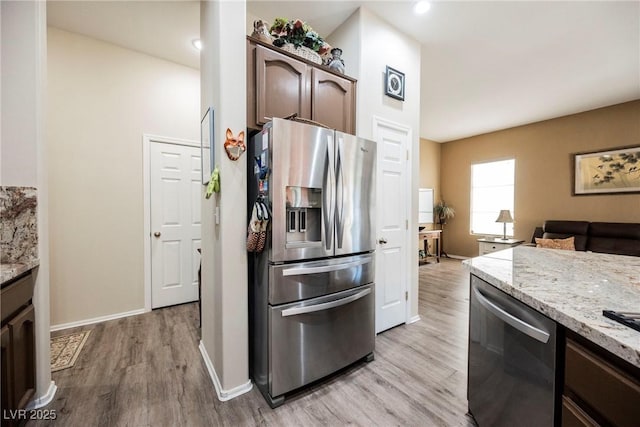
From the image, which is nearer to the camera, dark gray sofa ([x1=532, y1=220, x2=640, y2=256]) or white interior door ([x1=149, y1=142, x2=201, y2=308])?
white interior door ([x1=149, y1=142, x2=201, y2=308])

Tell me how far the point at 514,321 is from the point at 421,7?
2.56 meters

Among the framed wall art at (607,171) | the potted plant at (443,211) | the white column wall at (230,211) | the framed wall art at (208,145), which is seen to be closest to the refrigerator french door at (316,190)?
the white column wall at (230,211)

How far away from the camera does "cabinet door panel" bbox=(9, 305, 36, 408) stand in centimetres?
129

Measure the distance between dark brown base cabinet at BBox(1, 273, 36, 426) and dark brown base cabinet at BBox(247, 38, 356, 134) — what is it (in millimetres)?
1526

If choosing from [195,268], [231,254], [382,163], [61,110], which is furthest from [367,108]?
[61,110]

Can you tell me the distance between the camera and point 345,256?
6.15ft

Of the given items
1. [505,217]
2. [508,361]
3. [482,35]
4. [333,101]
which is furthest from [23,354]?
[505,217]

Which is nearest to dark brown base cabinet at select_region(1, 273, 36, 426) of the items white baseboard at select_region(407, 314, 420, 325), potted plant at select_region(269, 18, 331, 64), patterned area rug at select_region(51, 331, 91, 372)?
patterned area rug at select_region(51, 331, 91, 372)

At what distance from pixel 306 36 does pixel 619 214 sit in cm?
545

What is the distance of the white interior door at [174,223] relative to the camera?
304 cm

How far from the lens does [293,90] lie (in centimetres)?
196

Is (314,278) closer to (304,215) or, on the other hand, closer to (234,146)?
(304,215)

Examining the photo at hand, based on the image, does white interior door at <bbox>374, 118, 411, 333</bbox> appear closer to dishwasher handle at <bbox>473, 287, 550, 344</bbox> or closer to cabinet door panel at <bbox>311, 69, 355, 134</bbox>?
cabinet door panel at <bbox>311, 69, 355, 134</bbox>

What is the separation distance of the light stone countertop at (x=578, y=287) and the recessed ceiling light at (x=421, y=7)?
217 centimetres
